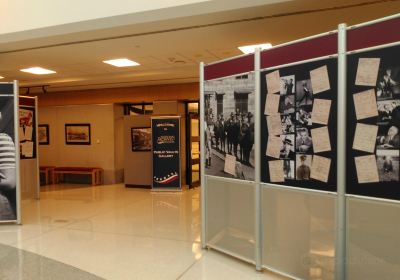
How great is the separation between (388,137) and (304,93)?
89cm

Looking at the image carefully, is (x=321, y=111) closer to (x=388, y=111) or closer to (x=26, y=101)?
(x=388, y=111)

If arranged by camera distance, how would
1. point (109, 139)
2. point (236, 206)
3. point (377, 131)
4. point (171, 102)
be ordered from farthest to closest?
point (109, 139), point (171, 102), point (236, 206), point (377, 131)

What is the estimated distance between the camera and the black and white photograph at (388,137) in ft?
9.59

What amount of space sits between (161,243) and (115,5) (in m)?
3.42

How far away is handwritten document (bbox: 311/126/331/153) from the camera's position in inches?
132

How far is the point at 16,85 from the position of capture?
242 inches

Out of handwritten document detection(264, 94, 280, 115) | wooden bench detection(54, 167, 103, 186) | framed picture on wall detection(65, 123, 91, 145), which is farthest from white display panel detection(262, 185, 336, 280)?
framed picture on wall detection(65, 123, 91, 145)

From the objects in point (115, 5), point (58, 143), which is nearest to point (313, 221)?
point (115, 5)

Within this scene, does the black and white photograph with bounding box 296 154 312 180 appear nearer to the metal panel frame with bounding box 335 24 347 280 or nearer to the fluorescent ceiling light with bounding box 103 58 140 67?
the metal panel frame with bounding box 335 24 347 280

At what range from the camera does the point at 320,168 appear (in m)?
3.43

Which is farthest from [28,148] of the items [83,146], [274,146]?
[274,146]

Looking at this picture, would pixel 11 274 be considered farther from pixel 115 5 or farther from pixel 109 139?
pixel 109 139

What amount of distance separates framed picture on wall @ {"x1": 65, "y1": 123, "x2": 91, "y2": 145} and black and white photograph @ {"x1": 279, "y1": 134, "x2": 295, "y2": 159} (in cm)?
904

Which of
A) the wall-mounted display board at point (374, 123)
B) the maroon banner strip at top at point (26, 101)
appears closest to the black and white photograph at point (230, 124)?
the wall-mounted display board at point (374, 123)
